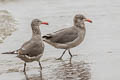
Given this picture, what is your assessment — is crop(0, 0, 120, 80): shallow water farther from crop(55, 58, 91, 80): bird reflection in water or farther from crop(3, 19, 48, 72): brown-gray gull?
crop(3, 19, 48, 72): brown-gray gull

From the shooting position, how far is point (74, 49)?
13.2m

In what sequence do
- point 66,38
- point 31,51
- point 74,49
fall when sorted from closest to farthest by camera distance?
point 31,51 → point 66,38 → point 74,49

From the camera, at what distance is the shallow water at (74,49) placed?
10.5 metres

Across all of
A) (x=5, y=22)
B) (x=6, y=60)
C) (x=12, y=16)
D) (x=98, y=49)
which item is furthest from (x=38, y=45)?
(x=12, y=16)

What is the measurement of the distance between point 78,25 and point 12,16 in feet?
21.1

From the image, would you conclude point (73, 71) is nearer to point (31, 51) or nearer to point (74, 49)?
point (31, 51)

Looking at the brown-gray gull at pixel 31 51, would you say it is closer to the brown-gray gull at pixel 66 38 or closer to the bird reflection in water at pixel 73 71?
the bird reflection in water at pixel 73 71

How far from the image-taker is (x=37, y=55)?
10.9 meters

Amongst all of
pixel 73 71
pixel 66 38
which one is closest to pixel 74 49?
pixel 66 38

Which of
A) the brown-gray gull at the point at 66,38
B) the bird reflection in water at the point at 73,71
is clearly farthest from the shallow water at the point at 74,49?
the brown-gray gull at the point at 66,38

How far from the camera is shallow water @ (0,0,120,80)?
415 inches

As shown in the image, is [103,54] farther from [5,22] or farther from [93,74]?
[5,22]

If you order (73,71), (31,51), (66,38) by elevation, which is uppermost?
(31,51)

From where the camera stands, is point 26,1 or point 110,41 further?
point 26,1
